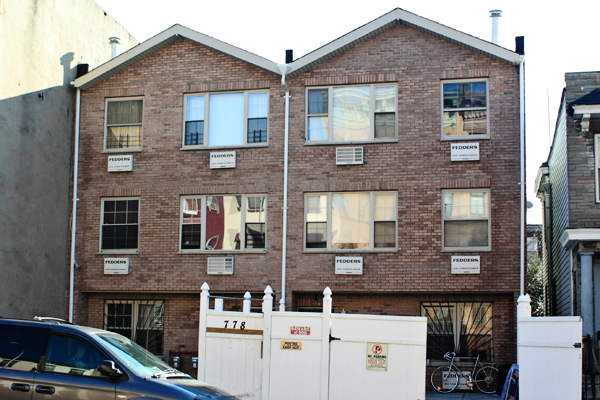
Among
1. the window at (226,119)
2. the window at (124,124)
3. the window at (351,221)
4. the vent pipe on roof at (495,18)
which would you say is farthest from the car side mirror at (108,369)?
the vent pipe on roof at (495,18)

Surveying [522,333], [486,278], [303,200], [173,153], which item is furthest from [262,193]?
[522,333]

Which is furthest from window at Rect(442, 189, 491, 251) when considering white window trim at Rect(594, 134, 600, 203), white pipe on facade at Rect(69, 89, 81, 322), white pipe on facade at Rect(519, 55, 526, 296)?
white pipe on facade at Rect(69, 89, 81, 322)

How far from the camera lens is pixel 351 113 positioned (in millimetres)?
18438

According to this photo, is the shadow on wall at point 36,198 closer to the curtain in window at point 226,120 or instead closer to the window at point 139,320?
the window at point 139,320

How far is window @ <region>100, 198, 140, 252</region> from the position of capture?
1914cm

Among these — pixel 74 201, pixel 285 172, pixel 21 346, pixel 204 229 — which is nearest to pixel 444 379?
pixel 285 172

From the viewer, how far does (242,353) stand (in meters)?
12.9

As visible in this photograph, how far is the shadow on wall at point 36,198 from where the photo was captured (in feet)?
56.3

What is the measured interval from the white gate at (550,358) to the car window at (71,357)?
633 cm

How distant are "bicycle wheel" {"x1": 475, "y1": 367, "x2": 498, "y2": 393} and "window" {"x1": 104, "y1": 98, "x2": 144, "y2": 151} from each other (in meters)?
10.5

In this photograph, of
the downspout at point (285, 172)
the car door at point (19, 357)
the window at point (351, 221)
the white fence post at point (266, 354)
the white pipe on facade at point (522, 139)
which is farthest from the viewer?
the downspout at point (285, 172)

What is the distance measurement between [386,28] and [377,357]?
9.39m

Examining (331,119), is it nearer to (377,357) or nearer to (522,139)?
(522,139)

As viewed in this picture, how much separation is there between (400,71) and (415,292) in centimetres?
552
